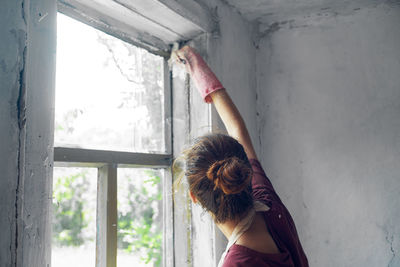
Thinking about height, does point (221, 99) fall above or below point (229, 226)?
Result: above

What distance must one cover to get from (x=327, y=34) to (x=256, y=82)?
45 cm

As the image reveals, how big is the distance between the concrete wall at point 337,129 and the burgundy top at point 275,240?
2.22 feet

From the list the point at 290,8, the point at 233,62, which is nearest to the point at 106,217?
the point at 233,62

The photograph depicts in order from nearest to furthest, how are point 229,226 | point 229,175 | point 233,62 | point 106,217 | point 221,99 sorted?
point 229,175 < point 229,226 < point 106,217 < point 221,99 < point 233,62

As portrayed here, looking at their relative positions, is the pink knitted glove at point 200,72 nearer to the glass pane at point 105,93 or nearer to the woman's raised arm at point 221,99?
the woman's raised arm at point 221,99

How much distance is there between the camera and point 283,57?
192 cm

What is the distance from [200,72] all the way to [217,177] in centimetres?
54

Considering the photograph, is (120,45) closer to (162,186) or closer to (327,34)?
(162,186)

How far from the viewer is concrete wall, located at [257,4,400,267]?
1647 millimetres

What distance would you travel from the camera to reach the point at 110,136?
1305mm

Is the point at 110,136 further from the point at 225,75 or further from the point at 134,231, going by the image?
the point at 225,75

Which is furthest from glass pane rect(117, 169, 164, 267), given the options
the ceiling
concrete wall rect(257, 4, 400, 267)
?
the ceiling

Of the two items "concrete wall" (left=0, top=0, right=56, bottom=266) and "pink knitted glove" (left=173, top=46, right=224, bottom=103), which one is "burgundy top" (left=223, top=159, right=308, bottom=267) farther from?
"concrete wall" (left=0, top=0, right=56, bottom=266)

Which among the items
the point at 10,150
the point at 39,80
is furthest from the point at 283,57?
the point at 10,150
